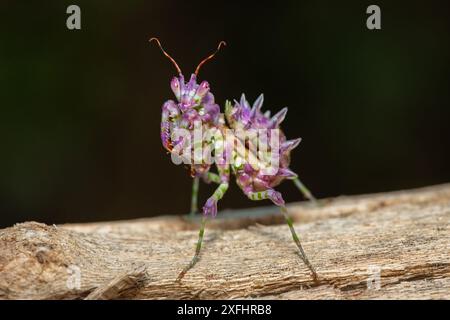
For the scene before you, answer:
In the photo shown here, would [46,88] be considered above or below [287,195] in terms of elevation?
above

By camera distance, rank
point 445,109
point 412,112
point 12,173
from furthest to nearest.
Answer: point 445,109 → point 412,112 → point 12,173

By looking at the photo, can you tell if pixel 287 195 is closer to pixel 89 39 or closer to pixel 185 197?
pixel 185 197

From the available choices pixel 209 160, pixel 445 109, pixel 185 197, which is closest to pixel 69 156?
pixel 185 197

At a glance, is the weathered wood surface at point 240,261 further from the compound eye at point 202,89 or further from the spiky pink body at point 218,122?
the compound eye at point 202,89

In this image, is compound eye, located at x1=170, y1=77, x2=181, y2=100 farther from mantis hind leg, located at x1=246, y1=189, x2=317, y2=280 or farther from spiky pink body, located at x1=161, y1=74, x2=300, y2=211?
mantis hind leg, located at x1=246, y1=189, x2=317, y2=280

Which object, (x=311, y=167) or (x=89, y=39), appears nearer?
(x=89, y=39)

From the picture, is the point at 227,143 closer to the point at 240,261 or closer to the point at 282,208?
the point at 282,208
